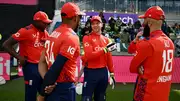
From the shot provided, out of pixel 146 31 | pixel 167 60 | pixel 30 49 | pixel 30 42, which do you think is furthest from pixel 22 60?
pixel 167 60

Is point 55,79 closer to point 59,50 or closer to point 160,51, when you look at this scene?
point 59,50

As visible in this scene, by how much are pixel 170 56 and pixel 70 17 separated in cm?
123

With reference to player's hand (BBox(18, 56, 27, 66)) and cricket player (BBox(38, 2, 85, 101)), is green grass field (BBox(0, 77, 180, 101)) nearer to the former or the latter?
player's hand (BBox(18, 56, 27, 66))

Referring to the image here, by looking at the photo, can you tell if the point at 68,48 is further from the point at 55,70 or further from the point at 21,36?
the point at 21,36

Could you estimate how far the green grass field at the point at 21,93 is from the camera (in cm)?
855

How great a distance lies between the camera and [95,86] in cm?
643

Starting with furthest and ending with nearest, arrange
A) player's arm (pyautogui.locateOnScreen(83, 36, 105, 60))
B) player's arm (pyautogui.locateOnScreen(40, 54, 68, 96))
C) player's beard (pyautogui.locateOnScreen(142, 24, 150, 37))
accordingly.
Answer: player's arm (pyautogui.locateOnScreen(83, 36, 105, 60))
player's beard (pyautogui.locateOnScreen(142, 24, 150, 37))
player's arm (pyautogui.locateOnScreen(40, 54, 68, 96))

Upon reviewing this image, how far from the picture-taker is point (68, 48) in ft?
11.6

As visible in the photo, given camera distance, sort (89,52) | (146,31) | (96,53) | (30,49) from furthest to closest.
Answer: (89,52), (96,53), (30,49), (146,31)

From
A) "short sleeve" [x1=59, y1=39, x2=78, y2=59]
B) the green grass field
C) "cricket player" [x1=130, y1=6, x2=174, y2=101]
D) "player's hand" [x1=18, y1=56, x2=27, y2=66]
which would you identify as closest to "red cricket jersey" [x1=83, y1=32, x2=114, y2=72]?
"player's hand" [x1=18, y1=56, x2=27, y2=66]

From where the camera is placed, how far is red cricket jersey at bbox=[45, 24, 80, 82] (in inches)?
140

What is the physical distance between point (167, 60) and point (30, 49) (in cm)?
287

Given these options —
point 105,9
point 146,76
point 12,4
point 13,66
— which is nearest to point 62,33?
point 146,76

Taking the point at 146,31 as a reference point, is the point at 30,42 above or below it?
below
